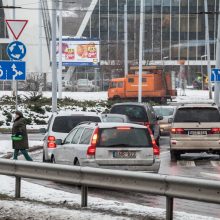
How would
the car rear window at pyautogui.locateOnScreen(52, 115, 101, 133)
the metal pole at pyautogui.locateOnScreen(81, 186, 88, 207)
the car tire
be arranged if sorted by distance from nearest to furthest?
the metal pole at pyautogui.locateOnScreen(81, 186, 88, 207) < the car rear window at pyautogui.locateOnScreen(52, 115, 101, 133) < the car tire

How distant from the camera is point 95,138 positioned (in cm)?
1656

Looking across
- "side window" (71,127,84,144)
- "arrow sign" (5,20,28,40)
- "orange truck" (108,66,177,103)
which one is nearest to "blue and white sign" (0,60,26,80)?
"arrow sign" (5,20,28,40)

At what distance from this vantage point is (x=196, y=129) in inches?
971

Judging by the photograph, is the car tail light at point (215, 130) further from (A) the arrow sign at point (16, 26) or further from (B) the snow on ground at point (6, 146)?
(A) the arrow sign at point (16, 26)

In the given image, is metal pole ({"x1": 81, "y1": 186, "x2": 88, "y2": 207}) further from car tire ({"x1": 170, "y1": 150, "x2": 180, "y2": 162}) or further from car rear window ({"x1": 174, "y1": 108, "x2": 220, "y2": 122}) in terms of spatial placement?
car tire ({"x1": 170, "y1": 150, "x2": 180, "y2": 162})

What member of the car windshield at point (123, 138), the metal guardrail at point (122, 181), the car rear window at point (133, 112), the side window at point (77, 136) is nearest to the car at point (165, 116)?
the car rear window at point (133, 112)

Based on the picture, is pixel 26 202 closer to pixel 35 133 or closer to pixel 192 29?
pixel 35 133

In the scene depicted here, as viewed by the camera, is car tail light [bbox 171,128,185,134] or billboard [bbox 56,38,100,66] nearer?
car tail light [bbox 171,128,185,134]

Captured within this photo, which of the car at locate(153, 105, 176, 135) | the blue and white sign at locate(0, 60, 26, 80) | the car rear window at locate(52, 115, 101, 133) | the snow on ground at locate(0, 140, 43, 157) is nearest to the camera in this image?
the blue and white sign at locate(0, 60, 26, 80)

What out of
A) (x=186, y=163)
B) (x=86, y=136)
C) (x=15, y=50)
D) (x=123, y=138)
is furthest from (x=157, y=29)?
(x=123, y=138)

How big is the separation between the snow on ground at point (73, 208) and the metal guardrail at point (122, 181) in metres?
0.36

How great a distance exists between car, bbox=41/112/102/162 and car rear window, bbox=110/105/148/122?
839 cm

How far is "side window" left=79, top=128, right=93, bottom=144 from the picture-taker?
16.9 m

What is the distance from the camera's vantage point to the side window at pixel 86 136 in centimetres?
1692
